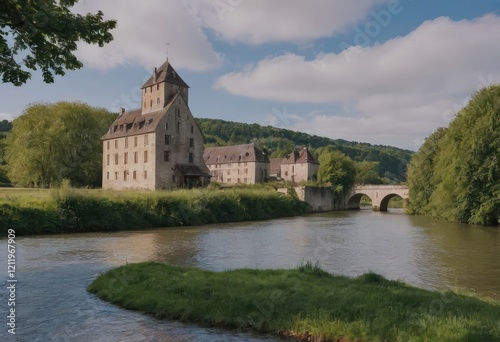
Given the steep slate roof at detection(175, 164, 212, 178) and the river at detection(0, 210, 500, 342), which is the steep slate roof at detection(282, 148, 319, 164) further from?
the river at detection(0, 210, 500, 342)

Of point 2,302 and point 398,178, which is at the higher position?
point 398,178

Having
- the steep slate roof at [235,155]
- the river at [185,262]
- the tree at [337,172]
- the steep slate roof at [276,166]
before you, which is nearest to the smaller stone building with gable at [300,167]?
the steep slate roof at [276,166]

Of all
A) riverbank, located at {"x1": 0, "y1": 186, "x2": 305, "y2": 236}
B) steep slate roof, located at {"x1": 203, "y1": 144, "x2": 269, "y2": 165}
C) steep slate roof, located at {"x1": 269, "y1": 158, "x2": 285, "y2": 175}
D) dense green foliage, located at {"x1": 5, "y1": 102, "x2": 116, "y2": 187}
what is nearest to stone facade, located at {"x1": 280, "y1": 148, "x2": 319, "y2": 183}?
steep slate roof, located at {"x1": 269, "y1": 158, "x2": 285, "y2": 175}

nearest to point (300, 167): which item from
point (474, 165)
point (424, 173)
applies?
point (424, 173)

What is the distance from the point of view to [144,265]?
1556cm

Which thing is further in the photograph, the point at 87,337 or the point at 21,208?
the point at 21,208

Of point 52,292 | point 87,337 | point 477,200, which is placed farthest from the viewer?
point 477,200

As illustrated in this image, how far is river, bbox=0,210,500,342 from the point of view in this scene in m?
9.97

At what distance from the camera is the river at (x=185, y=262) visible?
392 inches

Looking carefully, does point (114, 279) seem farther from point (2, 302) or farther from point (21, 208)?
point (21, 208)

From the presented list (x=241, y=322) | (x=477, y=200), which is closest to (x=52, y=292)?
(x=241, y=322)

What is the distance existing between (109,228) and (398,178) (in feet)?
530

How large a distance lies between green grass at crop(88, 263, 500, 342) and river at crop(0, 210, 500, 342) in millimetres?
531

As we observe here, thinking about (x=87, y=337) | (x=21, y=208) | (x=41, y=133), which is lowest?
(x=87, y=337)
